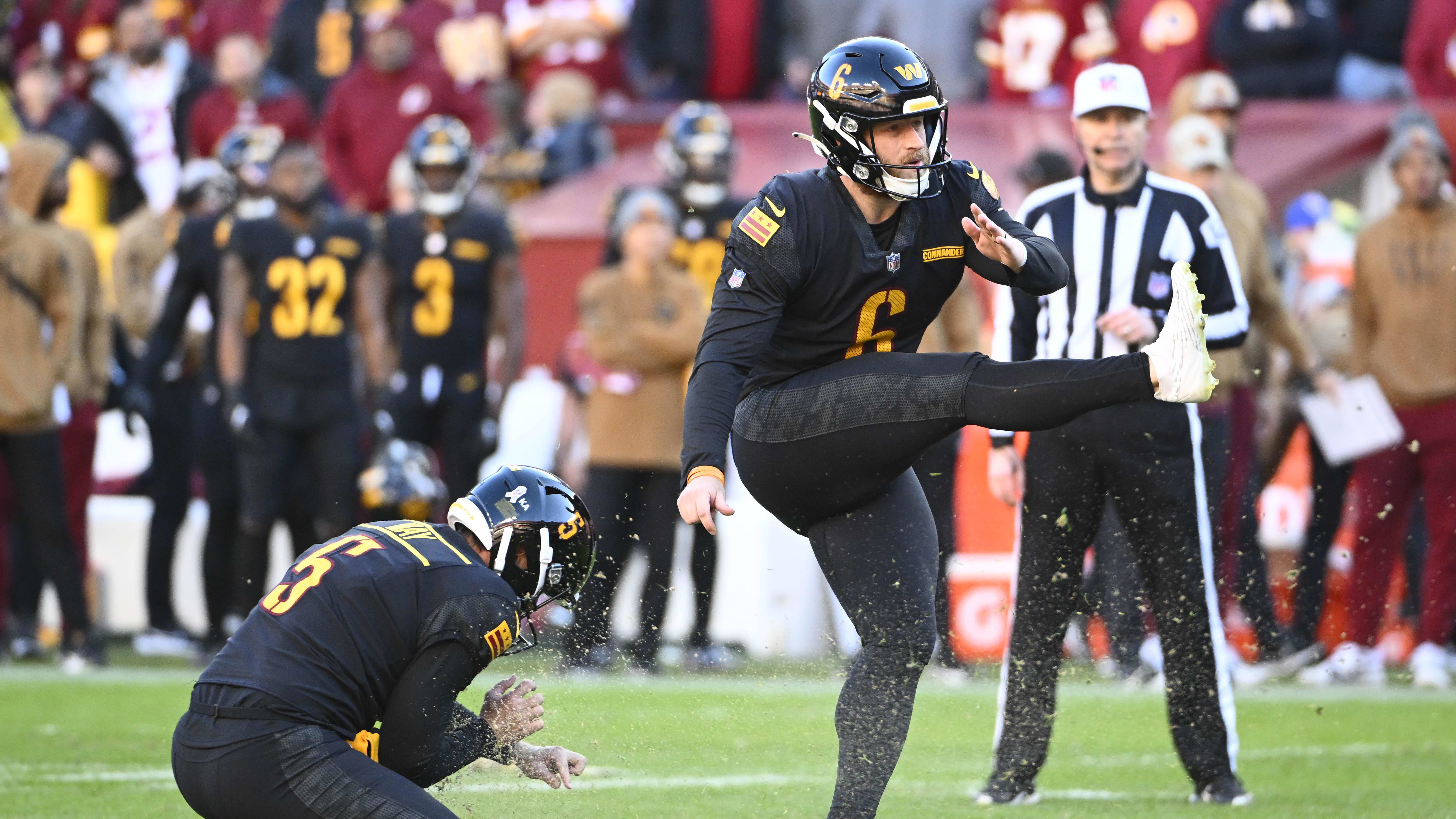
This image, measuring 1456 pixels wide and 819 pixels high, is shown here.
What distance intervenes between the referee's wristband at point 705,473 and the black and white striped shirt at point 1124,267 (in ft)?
5.72

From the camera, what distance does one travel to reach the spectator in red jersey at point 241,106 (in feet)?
42.1

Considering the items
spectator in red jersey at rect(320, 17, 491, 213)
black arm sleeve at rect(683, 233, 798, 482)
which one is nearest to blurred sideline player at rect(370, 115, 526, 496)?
spectator in red jersey at rect(320, 17, 491, 213)

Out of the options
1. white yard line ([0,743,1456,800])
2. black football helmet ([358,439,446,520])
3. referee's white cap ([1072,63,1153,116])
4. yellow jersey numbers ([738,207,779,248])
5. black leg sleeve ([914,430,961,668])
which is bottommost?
white yard line ([0,743,1456,800])

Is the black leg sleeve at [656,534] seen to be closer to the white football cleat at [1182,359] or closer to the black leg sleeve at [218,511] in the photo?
the black leg sleeve at [218,511]

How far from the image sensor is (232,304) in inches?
356

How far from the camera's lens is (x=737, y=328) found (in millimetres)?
4285

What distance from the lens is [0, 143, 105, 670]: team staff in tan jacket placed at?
28.1 ft

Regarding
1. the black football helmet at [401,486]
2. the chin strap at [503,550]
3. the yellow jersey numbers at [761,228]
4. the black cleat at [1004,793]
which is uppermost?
the yellow jersey numbers at [761,228]

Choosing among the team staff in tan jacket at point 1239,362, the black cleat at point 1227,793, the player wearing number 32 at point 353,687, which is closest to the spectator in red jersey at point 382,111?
the team staff in tan jacket at point 1239,362

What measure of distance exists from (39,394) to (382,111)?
445cm

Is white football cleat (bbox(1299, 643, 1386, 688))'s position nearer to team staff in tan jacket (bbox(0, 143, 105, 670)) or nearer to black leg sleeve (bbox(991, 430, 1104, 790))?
black leg sleeve (bbox(991, 430, 1104, 790))

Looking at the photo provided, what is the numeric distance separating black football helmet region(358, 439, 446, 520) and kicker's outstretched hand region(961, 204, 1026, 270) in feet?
15.1

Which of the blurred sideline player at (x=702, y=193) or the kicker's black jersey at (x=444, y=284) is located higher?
the blurred sideline player at (x=702, y=193)

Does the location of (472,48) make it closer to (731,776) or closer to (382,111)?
(382,111)
